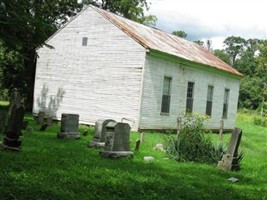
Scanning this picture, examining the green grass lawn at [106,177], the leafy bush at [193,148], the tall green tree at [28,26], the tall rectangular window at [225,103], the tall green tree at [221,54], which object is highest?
the tall green tree at [221,54]

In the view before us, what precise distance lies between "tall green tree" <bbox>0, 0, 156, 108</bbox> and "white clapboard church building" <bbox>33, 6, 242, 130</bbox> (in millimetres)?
1846

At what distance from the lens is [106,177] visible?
948 centimetres

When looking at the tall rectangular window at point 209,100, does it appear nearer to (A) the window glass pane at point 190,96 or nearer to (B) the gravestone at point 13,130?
(A) the window glass pane at point 190,96

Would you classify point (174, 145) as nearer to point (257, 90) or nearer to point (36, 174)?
point (36, 174)

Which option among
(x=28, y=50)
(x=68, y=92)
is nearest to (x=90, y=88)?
(x=68, y=92)

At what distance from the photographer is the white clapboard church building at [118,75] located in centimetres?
2284

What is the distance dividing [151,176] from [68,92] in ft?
52.7

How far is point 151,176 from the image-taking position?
10414mm

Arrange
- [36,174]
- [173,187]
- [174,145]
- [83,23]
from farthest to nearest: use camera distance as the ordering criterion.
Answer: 1. [83,23]
2. [174,145]
3. [173,187]
4. [36,174]

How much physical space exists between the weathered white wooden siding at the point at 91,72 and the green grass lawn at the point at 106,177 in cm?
915

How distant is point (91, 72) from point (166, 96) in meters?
4.45

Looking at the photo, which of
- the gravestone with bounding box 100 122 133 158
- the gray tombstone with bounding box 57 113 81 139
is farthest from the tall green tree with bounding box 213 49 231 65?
the gravestone with bounding box 100 122 133 158

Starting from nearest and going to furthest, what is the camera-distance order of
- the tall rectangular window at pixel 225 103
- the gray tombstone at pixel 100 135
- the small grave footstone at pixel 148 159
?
the small grave footstone at pixel 148 159, the gray tombstone at pixel 100 135, the tall rectangular window at pixel 225 103

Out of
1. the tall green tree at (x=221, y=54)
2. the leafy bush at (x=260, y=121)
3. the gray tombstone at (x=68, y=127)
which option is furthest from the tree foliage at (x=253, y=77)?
the gray tombstone at (x=68, y=127)
